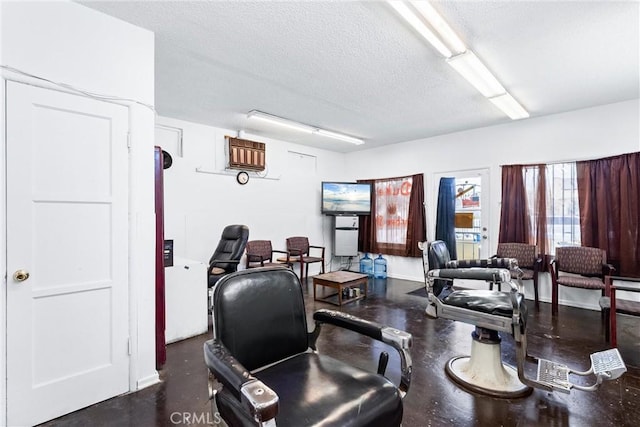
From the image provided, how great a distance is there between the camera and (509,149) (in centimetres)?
472

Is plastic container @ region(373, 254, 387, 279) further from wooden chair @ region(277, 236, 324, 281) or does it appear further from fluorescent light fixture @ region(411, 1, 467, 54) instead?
fluorescent light fixture @ region(411, 1, 467, 54)

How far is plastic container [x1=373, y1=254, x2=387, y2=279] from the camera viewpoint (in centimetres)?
619

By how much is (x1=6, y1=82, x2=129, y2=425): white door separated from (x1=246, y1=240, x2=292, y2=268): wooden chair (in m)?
2.90

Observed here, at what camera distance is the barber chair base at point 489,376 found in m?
2.11

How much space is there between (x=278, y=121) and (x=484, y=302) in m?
3.58

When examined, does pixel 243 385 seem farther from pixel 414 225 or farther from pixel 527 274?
pixel 414 225

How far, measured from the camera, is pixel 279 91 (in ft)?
11.6

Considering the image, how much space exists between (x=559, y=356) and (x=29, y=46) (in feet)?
15.0

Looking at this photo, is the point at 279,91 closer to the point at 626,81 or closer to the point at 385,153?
the point at 385,153

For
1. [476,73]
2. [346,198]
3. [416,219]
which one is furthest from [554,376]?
[346,198]

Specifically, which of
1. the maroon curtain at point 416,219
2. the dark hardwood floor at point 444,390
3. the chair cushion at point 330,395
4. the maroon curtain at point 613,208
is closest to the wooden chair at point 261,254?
the dark hardwood floor at point 444,390

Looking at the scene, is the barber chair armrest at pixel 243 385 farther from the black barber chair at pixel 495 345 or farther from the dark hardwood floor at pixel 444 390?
the black barber chair at pixel 495 345

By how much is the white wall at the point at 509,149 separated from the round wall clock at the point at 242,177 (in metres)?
2.67

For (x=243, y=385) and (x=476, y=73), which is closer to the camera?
(x=243, y=385)
